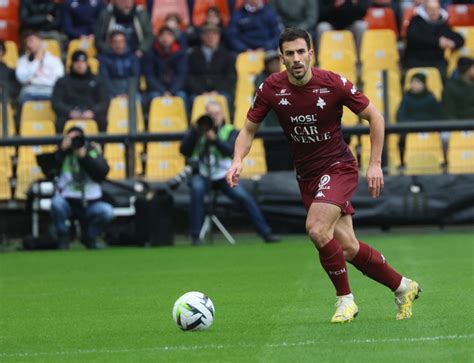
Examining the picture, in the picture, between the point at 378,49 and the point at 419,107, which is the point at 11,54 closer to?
the point at 378,49

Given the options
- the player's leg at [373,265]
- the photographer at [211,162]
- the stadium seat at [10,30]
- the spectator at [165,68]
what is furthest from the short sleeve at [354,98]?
the stadium seat at [10,30]

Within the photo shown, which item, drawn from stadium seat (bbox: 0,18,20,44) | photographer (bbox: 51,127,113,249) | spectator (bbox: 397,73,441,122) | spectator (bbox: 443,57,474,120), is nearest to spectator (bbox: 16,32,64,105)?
stadium seat (bbox: 0,18,20,44)

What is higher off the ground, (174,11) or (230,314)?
(174,11)

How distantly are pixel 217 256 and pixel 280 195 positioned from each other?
3124 mm

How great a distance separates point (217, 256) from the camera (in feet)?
56.3

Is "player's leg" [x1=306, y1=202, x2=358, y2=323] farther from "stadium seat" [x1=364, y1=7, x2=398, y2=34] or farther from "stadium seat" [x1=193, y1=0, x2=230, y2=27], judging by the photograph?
"stadium seat" [x1=193, y1=0, x2=230, y2=27]

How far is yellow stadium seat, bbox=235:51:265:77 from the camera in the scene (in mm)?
22156

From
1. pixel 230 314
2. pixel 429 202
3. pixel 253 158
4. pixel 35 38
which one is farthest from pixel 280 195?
pixel 230 314

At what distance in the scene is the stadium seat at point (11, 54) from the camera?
76.0ft

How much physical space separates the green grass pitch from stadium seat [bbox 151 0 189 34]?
6948 millimetres

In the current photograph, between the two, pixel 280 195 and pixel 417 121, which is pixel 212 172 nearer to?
pixel 280 195

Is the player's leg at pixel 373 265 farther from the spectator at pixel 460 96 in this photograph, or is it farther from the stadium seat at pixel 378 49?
the stadium seat at pixel 378 49

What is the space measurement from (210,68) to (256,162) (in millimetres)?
2291

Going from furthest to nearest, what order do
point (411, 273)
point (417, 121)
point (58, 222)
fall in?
point (417, 121)
point (58, 222)
point (411, 273)
